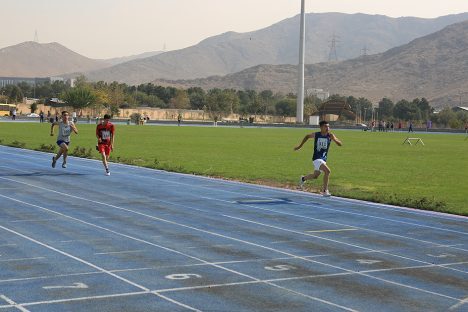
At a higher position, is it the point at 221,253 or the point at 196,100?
the point at 196,100

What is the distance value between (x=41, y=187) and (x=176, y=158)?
1290 centimetres

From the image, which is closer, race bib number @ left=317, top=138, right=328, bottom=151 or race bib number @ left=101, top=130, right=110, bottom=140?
race bib number @ left=317, top=138, right=328, bottom=151

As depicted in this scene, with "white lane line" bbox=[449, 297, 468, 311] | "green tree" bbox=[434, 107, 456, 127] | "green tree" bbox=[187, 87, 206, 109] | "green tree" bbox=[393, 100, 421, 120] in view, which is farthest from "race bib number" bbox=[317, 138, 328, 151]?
"green tree" bbox=[187, 87, 206, 109]

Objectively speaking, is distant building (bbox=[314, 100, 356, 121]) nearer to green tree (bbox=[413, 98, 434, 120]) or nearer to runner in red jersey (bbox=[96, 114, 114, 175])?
green tree (bbox=[413, 98, 434, 120])

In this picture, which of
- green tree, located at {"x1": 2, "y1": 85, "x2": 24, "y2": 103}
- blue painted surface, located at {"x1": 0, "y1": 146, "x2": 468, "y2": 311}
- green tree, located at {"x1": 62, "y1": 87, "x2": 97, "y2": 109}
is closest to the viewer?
blue painted surface, located at {"x1": 0, "y1": 146, "x2": 468, "y2": 311}

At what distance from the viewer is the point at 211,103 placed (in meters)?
151

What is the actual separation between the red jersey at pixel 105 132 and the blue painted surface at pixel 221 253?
181 inches

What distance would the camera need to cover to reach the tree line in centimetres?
12725

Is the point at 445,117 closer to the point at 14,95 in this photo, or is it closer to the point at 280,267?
the point at 14,95

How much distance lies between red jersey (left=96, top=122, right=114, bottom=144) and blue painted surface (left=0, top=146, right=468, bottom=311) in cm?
460

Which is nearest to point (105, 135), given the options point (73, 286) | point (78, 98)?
point (73, 286)

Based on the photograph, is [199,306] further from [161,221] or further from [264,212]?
[264,212]

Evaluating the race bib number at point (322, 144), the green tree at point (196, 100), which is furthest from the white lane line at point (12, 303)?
the green tree at point (196, 100)

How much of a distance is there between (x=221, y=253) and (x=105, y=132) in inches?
500
